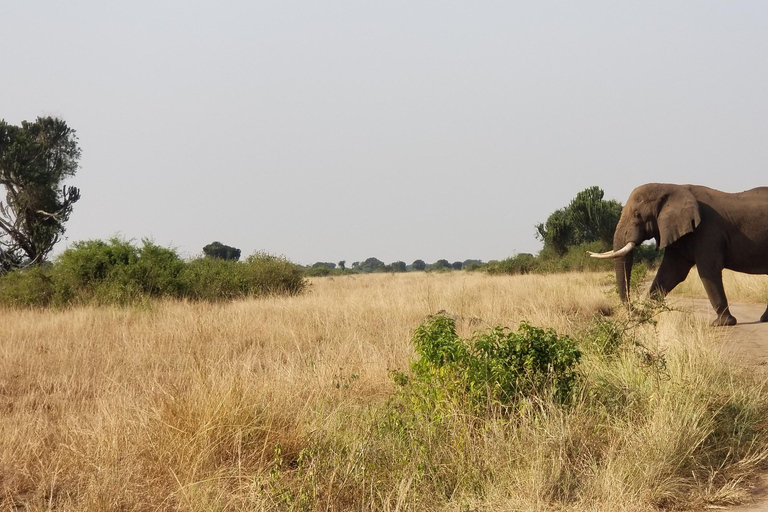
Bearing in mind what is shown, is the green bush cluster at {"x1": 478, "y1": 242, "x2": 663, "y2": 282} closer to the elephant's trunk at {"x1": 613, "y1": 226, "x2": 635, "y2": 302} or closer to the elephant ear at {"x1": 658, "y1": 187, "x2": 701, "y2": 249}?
the elephant's trunk at {"x1": 613, "y1": 226, "x2": 635, "y2": 302}

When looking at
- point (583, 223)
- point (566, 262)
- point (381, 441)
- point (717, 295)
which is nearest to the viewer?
point (381, 441)

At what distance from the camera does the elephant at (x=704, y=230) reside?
42.2 feet

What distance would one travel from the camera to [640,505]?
14.9ft

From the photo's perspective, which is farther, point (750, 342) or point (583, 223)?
point (583, 223)

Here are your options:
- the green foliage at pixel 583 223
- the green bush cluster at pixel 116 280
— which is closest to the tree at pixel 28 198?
the green bush cluster at pixel 116 280

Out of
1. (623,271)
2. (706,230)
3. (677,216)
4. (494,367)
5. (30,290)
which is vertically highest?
(677,216)

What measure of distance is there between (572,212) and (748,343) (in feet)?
126

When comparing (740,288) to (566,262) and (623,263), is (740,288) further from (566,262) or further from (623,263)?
(566,262)

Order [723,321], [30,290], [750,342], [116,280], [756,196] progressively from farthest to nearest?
[30,290]
[116,280]
[756,196]
[723,321]
[750,342]

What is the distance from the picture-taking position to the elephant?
12.9 m

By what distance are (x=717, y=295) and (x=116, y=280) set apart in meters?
13.7

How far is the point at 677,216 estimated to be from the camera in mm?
12930

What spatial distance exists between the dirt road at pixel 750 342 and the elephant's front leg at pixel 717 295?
8.5 inches

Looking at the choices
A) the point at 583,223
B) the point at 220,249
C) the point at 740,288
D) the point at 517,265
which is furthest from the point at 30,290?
the point at 220,249
